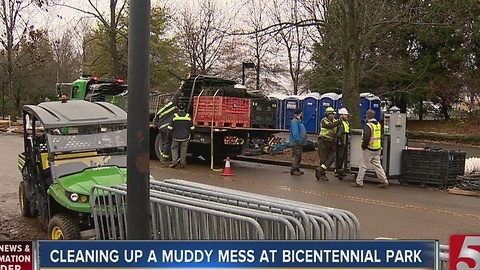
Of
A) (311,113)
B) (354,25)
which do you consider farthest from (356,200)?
(311,113)

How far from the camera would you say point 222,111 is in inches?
621

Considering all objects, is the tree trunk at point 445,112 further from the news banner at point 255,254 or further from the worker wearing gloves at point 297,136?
the news banner at point 255,254

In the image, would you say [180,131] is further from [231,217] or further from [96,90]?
[231,217]

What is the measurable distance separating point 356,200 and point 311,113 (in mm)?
18835

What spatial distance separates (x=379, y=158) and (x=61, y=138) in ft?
26.2

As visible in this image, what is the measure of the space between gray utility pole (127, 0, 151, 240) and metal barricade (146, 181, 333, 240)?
1.28m

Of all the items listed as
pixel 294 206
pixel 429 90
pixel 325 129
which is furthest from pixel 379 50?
pixel 294 206

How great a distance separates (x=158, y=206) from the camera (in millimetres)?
4555

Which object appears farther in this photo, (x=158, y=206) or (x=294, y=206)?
(x=158, y=206)

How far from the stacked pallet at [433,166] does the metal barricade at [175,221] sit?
374 inches

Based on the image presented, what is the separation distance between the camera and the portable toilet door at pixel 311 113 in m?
29.3

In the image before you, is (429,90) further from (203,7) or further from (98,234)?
(98,234)

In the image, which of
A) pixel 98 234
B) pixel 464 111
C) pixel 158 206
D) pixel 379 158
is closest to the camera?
pixel 158 206

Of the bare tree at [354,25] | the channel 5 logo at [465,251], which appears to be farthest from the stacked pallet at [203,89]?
the channel 5 logo at [465,251]
